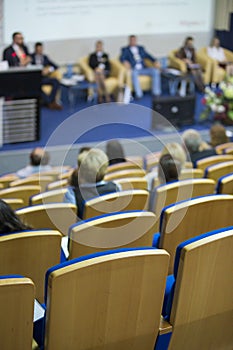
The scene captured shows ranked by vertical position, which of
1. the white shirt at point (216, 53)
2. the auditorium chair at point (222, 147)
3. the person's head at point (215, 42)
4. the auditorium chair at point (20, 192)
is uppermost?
the person's head at point (215, 42)

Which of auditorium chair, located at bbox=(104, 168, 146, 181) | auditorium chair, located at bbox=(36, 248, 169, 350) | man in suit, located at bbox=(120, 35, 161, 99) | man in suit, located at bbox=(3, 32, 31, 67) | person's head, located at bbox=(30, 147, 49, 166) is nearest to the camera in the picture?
auditorium chair, located at bbox=(36, 248, 169, 350)

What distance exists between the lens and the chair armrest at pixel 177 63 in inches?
429

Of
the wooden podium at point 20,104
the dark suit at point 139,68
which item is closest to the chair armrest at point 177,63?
the dark suit at point 139,68

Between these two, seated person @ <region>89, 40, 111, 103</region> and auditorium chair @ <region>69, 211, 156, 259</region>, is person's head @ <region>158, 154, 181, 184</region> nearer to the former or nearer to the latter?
auditorium chair @ <region>69, 211, 156, 259</region>

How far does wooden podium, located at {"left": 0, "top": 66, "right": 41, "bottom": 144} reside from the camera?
7.86m

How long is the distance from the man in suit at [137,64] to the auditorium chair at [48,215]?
7232 millimetres

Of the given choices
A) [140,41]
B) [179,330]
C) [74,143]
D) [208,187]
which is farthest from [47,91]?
[179,330]

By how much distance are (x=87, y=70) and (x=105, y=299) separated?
8.07 metres

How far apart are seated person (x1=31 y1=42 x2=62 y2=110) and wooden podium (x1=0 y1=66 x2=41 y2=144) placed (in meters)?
1.59

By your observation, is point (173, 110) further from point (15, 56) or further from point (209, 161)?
point (209, 161)

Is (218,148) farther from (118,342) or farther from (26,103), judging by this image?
(118,342)

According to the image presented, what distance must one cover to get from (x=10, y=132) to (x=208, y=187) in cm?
472

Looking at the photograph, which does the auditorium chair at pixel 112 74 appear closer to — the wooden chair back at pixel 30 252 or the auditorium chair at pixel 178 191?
the auditorium chair at pixel 178 191

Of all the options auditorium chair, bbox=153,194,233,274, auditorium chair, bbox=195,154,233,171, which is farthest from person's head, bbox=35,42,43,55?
auditorium chair, bbox=153,194,233,274
